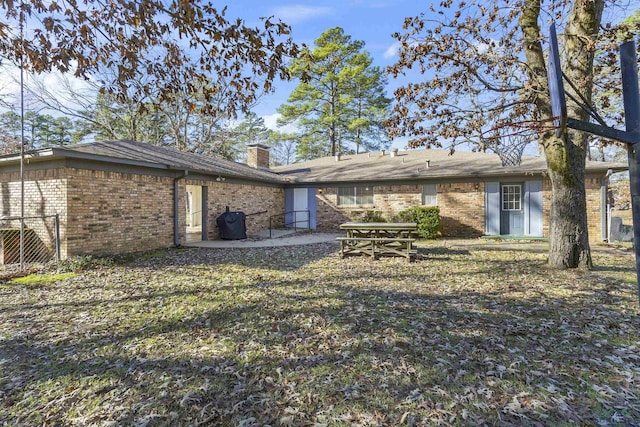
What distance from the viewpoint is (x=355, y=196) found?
1536 centimetres

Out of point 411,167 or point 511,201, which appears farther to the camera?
point 411,167

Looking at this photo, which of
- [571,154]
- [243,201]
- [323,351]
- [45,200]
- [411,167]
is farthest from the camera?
[411,167]

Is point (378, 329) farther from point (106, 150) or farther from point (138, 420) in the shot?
point (106, 150)

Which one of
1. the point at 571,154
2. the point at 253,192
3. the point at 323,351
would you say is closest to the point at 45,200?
the point at 253,192

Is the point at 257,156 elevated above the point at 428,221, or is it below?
above

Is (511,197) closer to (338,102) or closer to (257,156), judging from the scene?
(257,156)

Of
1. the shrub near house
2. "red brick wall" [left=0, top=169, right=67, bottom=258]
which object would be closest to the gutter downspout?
"red brick wall" [left=0, top=169, right=67, bottom=258]

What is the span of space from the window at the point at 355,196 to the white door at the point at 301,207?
177cm

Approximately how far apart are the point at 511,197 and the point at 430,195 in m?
3.01

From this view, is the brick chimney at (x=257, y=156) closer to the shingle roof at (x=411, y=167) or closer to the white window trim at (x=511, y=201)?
the shingle roof at (x=411, y=167)

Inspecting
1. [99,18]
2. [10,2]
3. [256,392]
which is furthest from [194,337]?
[99,18]

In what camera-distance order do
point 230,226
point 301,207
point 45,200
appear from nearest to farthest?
point 45,200 → point 230,226 → point 301,207

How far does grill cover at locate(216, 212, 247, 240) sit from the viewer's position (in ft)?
40.4

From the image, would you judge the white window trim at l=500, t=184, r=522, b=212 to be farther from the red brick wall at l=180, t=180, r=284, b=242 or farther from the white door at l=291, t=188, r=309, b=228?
the red brick wall at l=180, t=180, r=284, b=242
